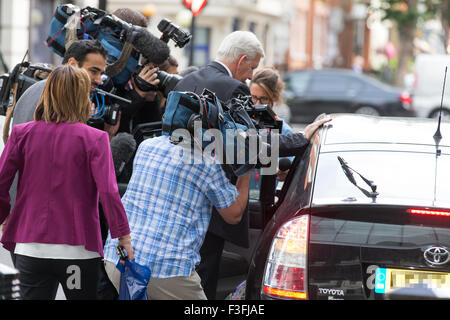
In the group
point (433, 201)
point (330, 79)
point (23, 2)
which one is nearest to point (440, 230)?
point (433, 201)

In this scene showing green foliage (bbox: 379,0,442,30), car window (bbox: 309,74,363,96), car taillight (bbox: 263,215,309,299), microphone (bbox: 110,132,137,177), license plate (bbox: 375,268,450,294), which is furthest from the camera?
green foliage (bbox: 379,0,442,30)

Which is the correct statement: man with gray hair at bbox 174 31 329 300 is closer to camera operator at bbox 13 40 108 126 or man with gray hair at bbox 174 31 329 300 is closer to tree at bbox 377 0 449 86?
camera operator at bbox 13 40 108 126

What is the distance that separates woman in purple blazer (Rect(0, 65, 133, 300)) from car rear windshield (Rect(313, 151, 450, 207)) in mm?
999

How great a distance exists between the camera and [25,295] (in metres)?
4.16

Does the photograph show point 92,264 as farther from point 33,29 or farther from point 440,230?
Result: point 33,29

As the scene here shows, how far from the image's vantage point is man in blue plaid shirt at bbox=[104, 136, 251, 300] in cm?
407

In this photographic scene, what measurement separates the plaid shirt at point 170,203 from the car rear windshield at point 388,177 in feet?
1.56

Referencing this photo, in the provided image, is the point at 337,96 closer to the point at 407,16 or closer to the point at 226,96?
the point at 407,16

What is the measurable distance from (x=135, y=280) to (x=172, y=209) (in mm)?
372

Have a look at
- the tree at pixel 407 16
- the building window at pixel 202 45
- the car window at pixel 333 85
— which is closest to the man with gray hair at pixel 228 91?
the car window at pixel 333 85

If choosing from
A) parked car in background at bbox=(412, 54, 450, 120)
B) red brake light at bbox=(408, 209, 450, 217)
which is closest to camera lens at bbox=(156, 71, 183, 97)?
red brake light at bbox=(408, 209, 450, 217)

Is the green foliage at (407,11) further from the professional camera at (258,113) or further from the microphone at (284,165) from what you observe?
the professional camera at (258,113)

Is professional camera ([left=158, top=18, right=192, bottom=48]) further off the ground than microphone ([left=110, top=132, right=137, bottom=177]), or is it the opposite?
professional camera ([left=158, top=18, right=192, bottom=48])

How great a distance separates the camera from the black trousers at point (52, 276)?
4.12 m
